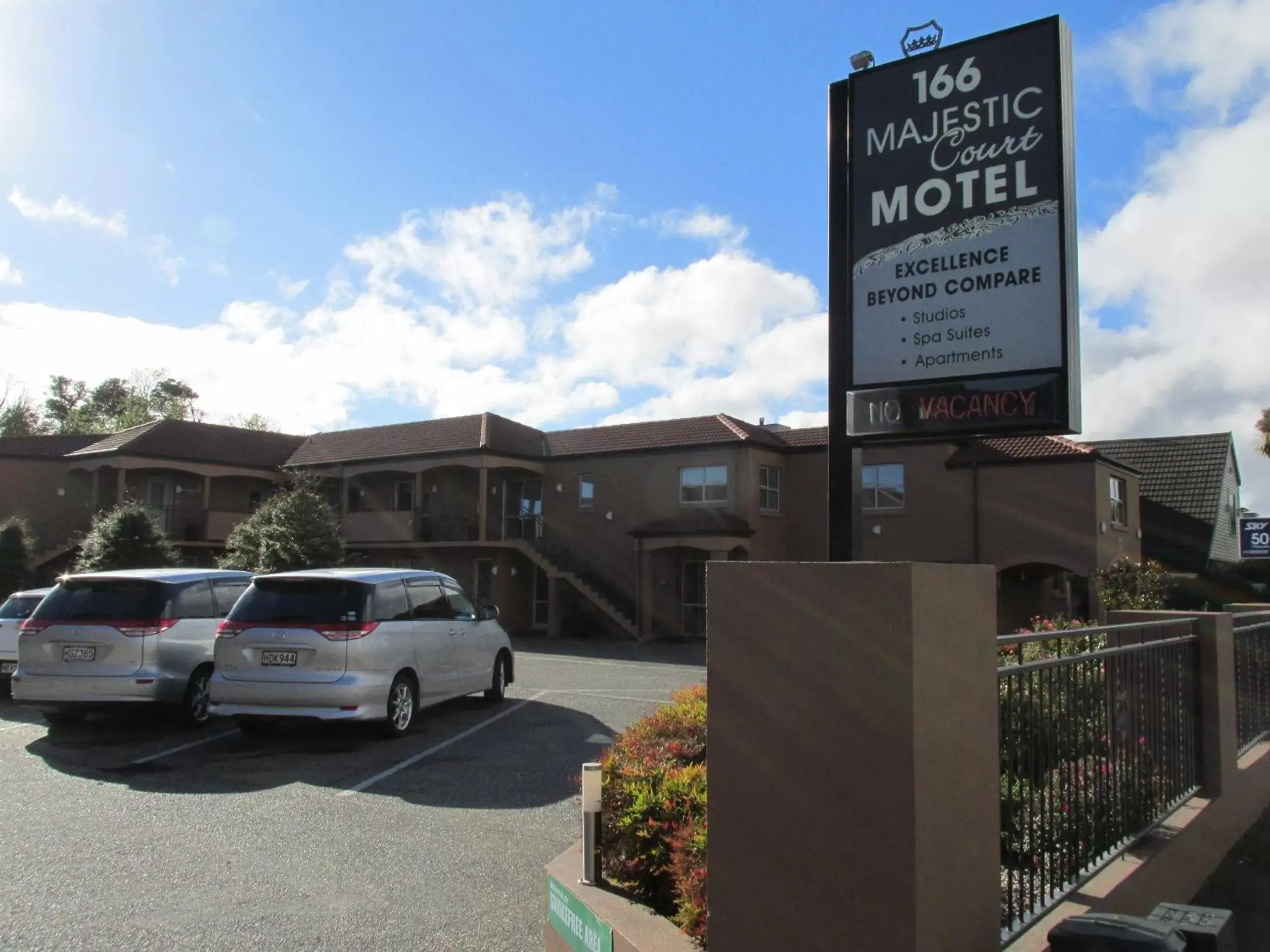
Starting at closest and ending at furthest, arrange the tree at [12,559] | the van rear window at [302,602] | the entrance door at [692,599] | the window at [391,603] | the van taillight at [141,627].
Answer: the van rear window at [302,602] < the window at [391,603] < the van taillight at [141,627] < the tree at [12,559] < the entrance door at [692,599]

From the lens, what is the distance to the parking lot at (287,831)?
5.38m

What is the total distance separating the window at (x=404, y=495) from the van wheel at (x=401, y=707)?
2511cm

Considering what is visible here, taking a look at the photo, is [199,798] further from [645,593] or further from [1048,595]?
[1048,595]

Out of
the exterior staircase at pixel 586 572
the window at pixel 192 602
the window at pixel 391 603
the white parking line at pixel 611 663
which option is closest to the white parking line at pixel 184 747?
the window at pixel 192 602

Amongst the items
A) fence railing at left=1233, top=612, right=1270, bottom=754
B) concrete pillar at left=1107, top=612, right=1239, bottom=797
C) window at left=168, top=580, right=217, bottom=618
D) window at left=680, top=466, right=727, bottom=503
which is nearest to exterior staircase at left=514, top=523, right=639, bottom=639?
window at left=680, top=466, right=727, bottom=503

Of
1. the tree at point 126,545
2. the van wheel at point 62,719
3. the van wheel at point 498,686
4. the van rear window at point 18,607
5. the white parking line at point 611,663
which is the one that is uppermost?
the tree at point 126,545

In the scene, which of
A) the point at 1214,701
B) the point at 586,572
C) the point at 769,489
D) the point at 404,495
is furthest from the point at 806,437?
the point at 1214,701

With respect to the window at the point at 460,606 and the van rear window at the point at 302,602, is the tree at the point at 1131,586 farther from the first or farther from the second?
the van rear window at the point at 302,602

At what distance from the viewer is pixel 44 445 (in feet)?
113

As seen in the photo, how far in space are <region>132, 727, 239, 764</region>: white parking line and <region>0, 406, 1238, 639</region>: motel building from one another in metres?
17.4

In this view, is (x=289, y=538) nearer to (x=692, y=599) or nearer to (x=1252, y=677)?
(x=692, y=599)

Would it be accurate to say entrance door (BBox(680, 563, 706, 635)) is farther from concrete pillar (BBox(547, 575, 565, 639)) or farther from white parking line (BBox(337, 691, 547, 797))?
white parking line (BBox(337, 691, 547, 797))

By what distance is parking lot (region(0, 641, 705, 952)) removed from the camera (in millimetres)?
5379

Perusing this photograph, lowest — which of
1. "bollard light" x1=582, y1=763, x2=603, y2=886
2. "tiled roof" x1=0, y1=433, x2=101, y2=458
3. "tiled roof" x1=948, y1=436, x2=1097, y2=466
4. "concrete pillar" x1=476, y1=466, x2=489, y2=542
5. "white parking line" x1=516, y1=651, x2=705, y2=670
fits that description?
"white parking line" x1=516, y1=651, x2=705, y2=670
